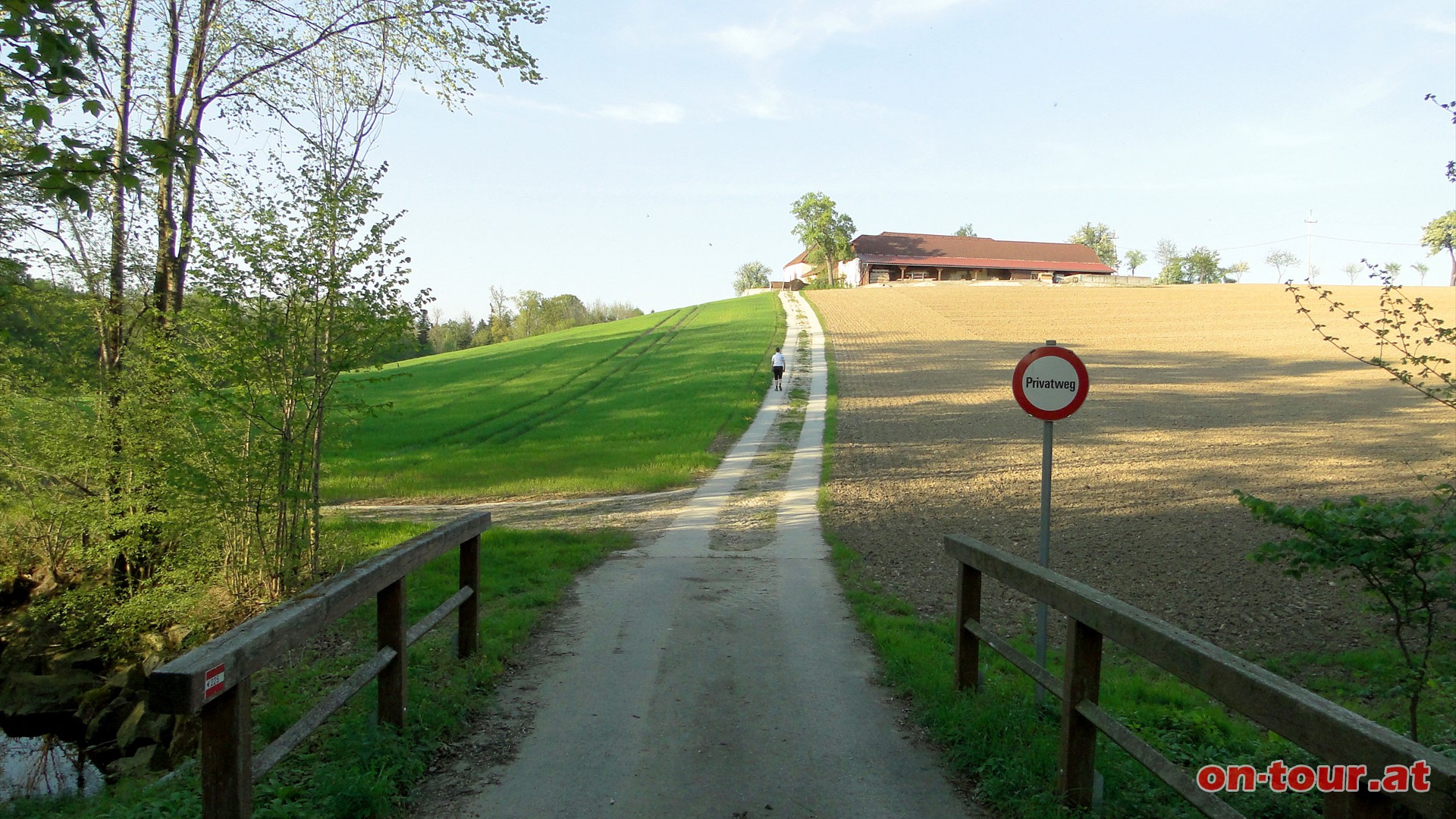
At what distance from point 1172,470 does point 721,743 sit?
14.2m

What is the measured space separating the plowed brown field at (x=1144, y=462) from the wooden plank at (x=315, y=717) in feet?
17.1

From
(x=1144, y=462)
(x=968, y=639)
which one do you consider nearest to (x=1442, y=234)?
(x=968, y=639)

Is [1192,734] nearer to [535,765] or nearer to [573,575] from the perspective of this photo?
[535,765]

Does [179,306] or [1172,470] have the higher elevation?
[179,306]

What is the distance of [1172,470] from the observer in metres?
16.3

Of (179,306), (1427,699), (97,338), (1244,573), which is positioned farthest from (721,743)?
(97,338)

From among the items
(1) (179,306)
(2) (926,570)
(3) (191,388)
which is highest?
(1) (179,306)

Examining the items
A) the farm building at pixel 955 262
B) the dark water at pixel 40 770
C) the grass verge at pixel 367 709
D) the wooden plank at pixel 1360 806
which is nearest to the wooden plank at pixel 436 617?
the grass verge at pixel 367 709

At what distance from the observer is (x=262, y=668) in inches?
159

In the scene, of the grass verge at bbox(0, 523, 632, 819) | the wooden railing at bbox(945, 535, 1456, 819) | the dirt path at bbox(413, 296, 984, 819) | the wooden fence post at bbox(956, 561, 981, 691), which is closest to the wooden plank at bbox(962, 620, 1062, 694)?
the wooden railing at bbox(945, 535, 1456, 819)

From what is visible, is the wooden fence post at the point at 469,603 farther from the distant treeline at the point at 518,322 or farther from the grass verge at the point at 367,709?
the distant treeline at the point at 518,322

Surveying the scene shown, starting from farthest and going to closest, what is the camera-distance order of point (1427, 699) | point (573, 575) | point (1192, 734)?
point (573, 575)
point (1427, 699)
point (1192, 734)

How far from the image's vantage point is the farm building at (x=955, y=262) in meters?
95.4

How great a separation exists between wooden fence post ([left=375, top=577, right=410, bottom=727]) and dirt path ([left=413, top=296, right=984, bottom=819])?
0.42m
